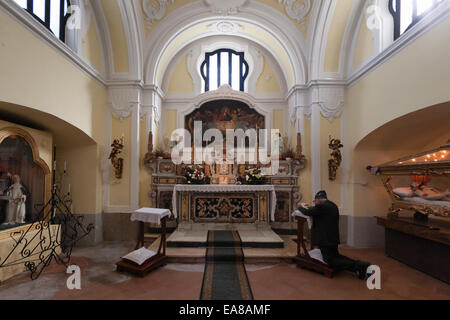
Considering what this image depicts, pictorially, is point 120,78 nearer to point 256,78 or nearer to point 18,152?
point 18,152

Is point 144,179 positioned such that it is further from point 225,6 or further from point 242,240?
point 225,6

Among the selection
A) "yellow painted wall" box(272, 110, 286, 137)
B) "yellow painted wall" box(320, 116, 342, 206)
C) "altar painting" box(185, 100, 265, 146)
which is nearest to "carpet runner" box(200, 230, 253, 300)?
"yellow painted wall" box(320, 116, 342, 206)

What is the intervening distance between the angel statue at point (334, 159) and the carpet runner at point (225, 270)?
129 inches

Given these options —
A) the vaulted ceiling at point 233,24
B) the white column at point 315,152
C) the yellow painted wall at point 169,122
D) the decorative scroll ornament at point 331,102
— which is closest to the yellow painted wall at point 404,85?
the decorative scroll ornament at point 331,102

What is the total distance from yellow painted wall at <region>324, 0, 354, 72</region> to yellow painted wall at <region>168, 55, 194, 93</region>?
15.6 ft

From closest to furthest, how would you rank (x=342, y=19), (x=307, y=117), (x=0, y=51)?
(x=0, y=51) → (x=342, y=19) → (x=307, y=117)

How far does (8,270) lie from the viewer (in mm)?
4426

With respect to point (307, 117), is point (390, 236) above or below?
below

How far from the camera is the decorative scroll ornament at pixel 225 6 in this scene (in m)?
7.52

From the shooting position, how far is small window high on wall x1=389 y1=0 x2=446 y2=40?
521cm

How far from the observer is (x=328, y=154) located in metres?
7.30

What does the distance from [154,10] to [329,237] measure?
26.5ft
